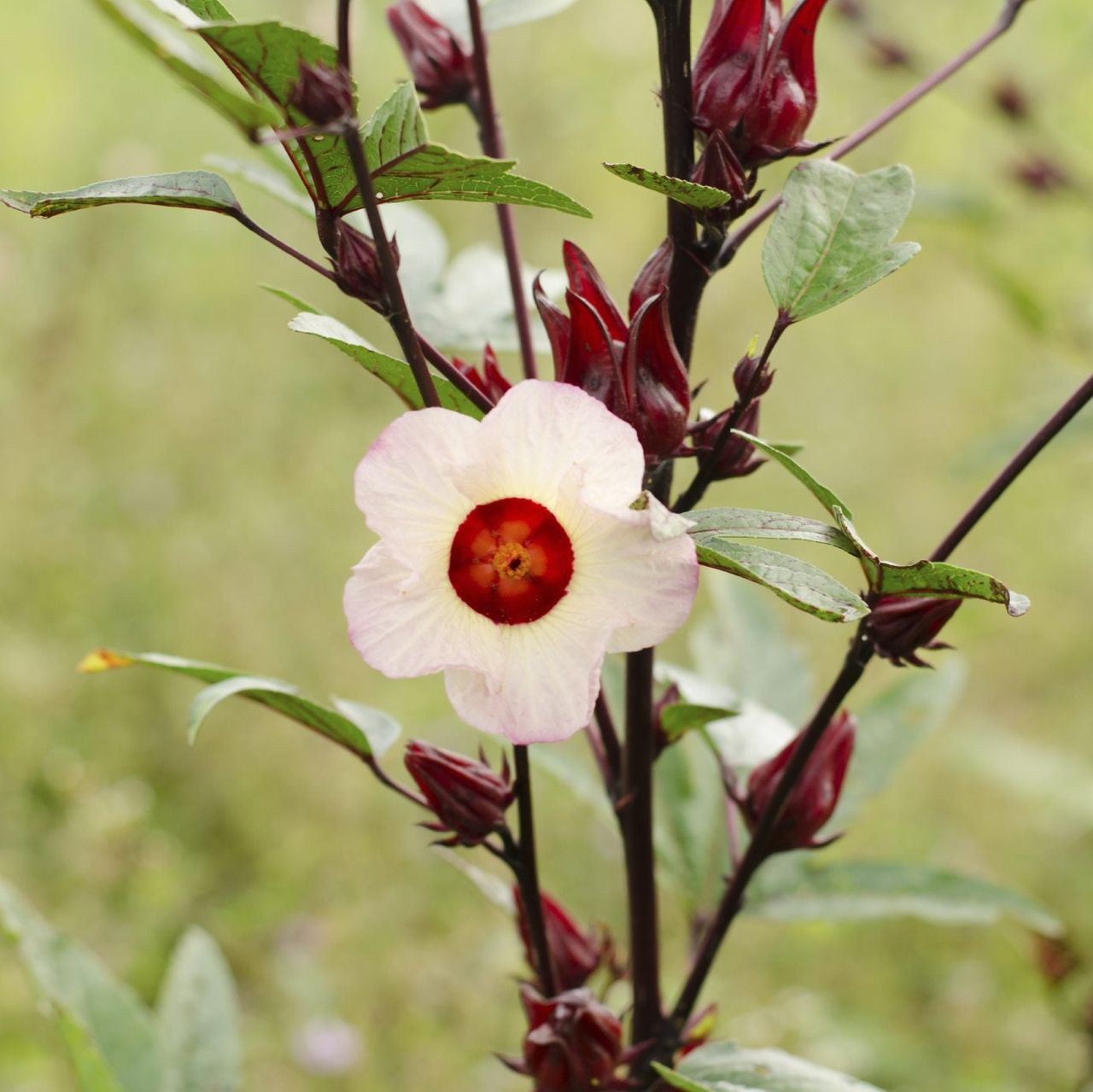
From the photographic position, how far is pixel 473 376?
1.63 ft

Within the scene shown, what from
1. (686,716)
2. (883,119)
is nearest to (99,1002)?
(686,716)

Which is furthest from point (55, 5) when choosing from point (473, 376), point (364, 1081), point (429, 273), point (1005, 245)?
point (473, 376)

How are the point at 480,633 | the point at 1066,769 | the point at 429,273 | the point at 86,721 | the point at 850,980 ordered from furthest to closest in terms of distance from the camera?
the point at 86,721
the point at 850,980
the point at 1066,769
the point at 429,273
the point at 480,633

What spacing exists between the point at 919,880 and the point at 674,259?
0.43m

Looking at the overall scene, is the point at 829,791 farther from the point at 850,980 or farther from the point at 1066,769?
the point at 850,980

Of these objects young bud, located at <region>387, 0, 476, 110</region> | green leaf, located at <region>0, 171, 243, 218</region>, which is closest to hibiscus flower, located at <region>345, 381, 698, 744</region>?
green leaf, located at <region>0, 171, 243, 218</region>

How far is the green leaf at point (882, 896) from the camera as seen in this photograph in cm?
70

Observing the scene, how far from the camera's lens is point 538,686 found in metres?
0.41

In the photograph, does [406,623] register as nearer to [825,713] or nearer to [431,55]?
[825,713]

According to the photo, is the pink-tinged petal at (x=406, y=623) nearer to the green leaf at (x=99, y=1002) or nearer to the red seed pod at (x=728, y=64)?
the red seed pod at (x=728, y=64)

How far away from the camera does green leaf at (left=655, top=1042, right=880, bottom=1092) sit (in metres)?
0.50

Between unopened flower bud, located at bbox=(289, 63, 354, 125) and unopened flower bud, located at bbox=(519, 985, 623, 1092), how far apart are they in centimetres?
36

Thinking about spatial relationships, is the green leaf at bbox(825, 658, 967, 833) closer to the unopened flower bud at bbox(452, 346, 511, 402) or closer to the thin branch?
the thin branch

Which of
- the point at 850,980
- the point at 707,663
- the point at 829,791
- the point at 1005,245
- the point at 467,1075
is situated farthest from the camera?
the point at 1005,245
